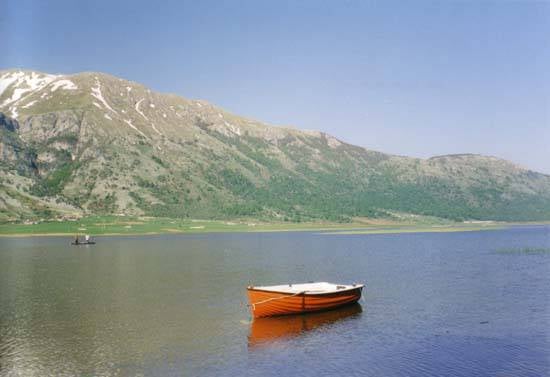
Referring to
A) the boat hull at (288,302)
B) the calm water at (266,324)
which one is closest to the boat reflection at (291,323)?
the calm water at (266,324)

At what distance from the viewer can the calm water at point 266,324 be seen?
41.1 metres

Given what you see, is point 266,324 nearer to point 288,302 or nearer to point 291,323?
point 291,323

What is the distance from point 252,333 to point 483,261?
7852 cm

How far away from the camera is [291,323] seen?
57.0 metres

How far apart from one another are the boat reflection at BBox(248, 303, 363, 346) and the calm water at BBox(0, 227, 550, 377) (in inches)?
7.6

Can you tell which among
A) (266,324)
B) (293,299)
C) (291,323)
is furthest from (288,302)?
(266,324)

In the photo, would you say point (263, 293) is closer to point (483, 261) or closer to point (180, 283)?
point (180, 283)

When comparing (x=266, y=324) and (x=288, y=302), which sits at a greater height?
(x=288, y=302)

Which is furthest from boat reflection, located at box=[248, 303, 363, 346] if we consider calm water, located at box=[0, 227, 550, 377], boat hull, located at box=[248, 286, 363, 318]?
boat hull, located at box=[248, 286, 363, 318]

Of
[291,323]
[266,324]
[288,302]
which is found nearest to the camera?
[266,324]

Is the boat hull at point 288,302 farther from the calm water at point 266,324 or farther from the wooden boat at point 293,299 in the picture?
the calm water at point 266,324

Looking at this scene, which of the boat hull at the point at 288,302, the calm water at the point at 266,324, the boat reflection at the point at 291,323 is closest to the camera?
the calm water at the point at 266,324

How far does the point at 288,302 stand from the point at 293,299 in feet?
2.17

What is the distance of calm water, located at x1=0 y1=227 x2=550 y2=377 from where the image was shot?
135 ft
